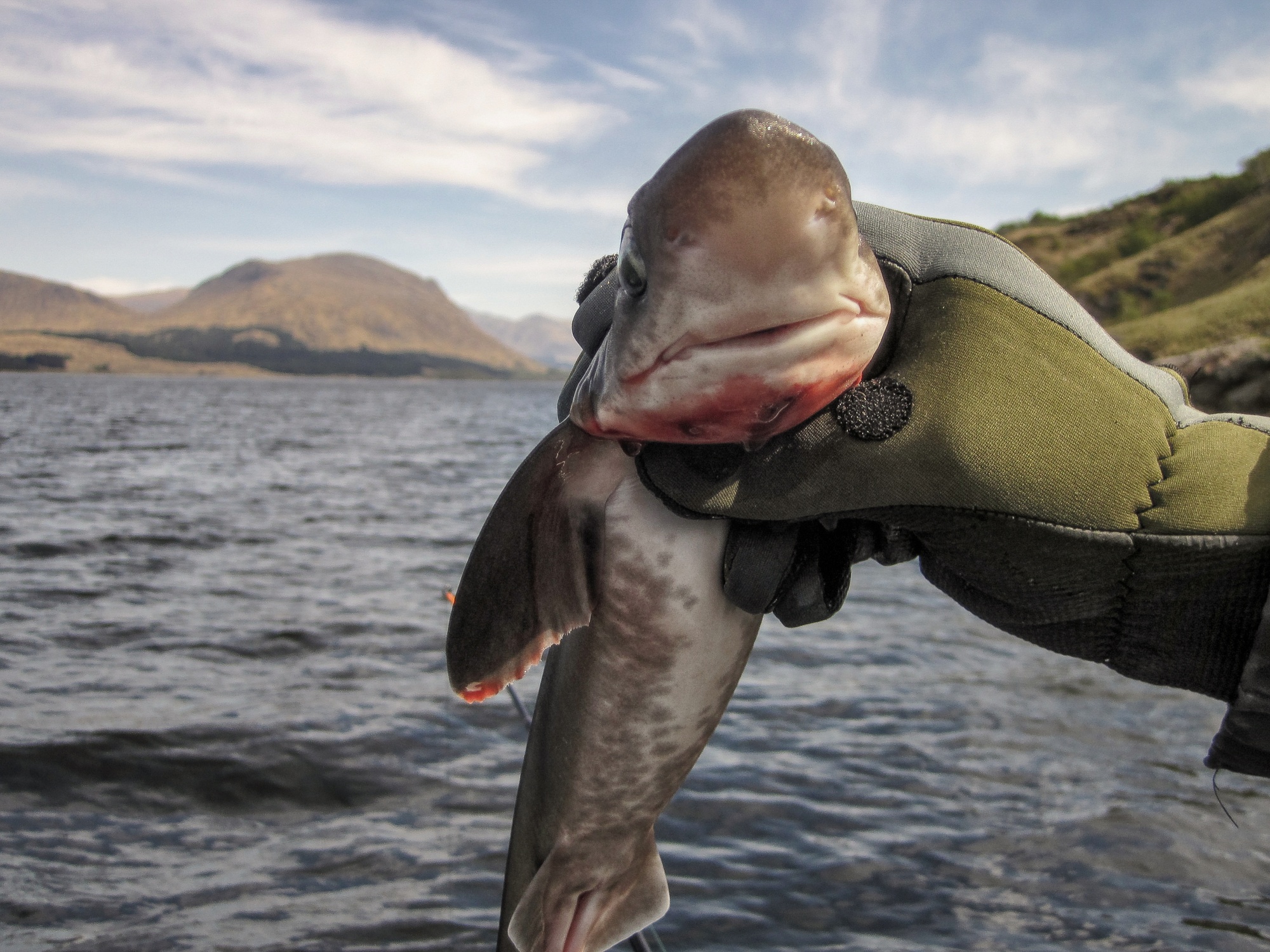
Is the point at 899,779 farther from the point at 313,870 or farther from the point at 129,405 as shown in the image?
the point at 129,405

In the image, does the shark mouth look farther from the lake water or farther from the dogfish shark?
the lake water

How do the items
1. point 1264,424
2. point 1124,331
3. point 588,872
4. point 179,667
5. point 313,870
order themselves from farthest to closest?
point 1124,331 → point 179,667 → point 313,870 → point 588,872 → point 1264,424

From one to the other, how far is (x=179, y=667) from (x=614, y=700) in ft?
19.1

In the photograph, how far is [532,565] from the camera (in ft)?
7.36

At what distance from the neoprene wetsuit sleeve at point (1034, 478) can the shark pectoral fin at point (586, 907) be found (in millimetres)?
1124

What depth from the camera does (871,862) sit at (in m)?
4.82

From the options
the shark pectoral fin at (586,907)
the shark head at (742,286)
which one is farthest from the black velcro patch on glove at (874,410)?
the shark pectoral fin at (586,907)

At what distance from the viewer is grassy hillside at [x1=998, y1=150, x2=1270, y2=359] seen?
3042 cm

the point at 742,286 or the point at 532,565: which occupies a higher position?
the point at 742,286

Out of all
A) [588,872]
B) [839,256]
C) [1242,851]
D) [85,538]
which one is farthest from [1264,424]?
[85,538]

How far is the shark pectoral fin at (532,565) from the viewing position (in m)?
2.21

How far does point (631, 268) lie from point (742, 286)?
23cm

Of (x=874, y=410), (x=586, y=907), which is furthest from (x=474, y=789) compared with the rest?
(x=874, y=410)

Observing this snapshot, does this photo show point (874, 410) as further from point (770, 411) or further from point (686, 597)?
point (686, 597)
